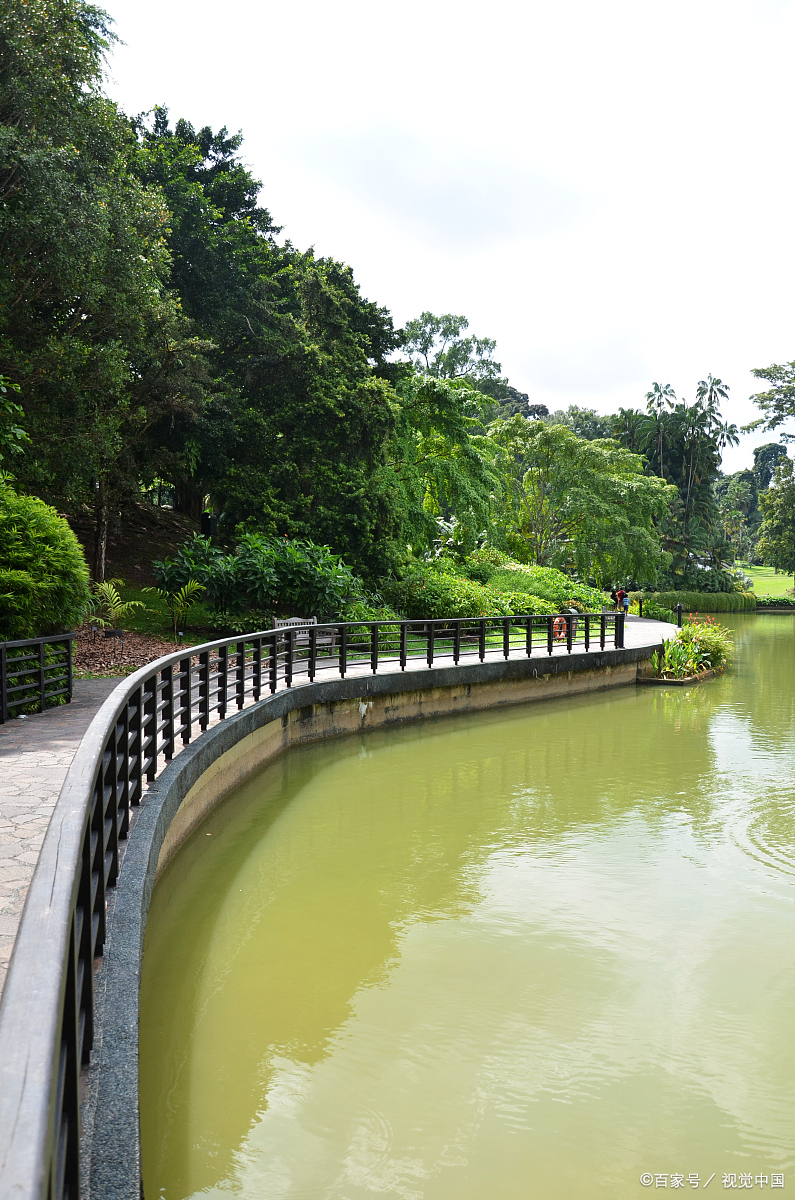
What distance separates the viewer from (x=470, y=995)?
19.3 ft

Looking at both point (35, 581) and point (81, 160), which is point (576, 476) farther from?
point (35, 581)

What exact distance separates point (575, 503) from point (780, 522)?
1272 inches

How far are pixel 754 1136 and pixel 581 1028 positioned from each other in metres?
1.19

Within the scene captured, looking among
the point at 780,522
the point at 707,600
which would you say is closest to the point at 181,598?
the point at 707,600

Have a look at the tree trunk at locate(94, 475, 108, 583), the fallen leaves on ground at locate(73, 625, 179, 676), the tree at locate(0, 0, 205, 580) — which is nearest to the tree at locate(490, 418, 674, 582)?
the tree trunk at locate(94, 475, 108, 583)

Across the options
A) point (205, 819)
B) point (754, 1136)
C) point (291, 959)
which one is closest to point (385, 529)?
point (205, 819)

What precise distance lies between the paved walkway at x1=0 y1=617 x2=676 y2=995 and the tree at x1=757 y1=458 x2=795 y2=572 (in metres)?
59.2

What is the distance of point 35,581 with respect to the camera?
11.2m

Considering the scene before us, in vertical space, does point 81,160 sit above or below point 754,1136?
above

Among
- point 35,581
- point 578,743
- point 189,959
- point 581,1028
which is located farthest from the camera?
point 578,743

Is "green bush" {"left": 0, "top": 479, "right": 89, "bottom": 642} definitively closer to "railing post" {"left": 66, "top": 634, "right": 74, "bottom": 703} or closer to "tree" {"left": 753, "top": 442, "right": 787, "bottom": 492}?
"railing post" {"left": 66, "top": 634, "right": 74, "bottom": 703}

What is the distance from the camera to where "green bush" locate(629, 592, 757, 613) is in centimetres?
5403

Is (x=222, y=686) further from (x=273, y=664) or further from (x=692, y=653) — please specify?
(x=692, y=653)

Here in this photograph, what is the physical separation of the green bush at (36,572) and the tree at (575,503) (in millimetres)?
27363
